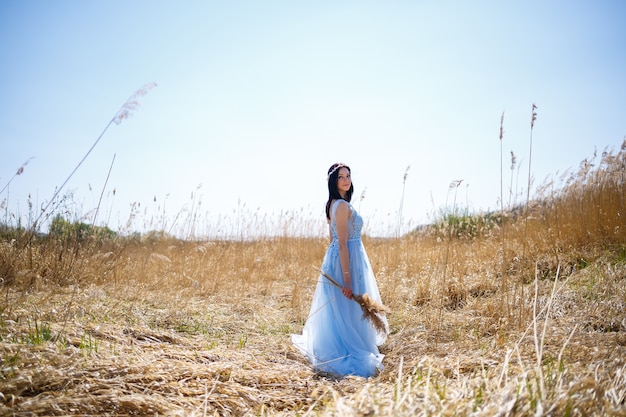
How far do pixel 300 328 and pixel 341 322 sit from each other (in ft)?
3.38

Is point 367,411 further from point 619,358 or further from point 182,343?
point 182,343

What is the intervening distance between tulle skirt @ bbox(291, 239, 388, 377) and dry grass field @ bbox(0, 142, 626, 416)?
0.60ft

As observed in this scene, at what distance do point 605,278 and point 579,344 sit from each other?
178cm

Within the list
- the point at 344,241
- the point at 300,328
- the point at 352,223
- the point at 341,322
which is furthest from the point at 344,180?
the point at 300,328

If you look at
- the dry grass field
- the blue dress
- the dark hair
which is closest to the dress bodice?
the blue dress

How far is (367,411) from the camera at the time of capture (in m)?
1.37

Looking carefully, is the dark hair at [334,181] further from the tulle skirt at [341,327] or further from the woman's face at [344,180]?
the tulle skirt at [341,327]

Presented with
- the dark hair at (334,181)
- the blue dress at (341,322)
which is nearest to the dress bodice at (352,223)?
the blue dress at (341,322)

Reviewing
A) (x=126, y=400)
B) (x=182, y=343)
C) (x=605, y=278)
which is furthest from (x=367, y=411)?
(x=605, y=278)

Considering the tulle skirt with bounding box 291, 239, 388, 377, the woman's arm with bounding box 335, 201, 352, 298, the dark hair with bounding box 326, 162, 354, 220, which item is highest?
the dark hair with bounding box 326, 162, 354, 220

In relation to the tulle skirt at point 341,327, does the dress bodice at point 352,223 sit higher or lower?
higher

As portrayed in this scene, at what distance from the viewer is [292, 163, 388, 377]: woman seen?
3391 mm

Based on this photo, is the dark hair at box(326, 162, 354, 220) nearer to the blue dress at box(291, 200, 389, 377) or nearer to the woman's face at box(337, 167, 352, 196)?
the woman's face at box(337, 167, 352, 196)

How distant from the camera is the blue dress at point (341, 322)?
3.30m
